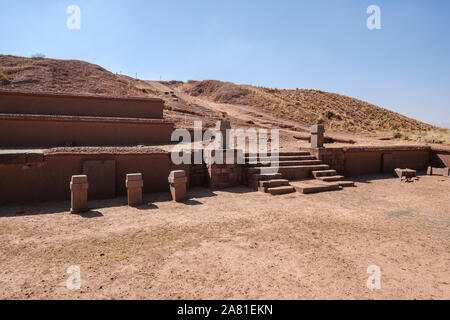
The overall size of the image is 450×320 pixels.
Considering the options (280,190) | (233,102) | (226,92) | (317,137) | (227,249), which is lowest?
(227,249)

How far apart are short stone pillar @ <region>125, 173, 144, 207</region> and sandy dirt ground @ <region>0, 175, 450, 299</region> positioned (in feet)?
0.92

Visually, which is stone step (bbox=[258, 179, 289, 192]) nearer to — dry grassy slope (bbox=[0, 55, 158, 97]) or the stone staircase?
the stone staircase

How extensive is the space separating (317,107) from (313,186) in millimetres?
30200

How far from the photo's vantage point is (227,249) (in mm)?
4426

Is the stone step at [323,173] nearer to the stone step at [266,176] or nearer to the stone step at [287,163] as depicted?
the stone step at [287,163]

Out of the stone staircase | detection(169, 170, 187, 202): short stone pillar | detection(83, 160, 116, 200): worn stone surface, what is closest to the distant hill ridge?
detection(83, 160, 116, 200): worn stone surface

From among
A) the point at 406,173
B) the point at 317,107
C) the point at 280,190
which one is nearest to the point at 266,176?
the point at 280,190

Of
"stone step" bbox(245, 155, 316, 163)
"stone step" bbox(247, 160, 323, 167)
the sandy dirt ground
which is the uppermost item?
"stone step" bbox(245, 155, 316, 163)

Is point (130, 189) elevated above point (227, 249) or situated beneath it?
elevated above

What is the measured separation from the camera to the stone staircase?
8.67 m

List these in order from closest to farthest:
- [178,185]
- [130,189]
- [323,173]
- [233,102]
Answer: [130,189], [178,185], [323,173], [233,102]

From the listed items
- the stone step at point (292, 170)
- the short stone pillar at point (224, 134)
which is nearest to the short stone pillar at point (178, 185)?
the short stone pillar at point (224, 134)

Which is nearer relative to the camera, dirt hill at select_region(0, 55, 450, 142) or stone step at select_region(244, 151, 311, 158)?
stone step at select_region(244, 151, 311, 158)

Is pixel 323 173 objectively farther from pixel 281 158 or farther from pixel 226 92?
pixel 226 92
